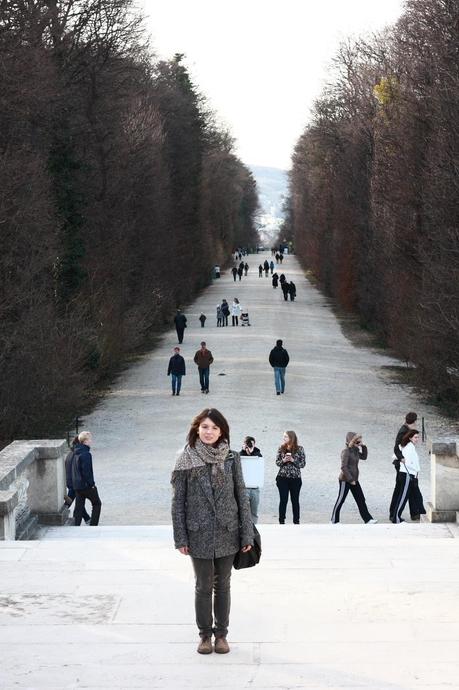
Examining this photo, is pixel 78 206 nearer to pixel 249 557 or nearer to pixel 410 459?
pixel 410 459

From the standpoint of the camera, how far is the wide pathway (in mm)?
20297

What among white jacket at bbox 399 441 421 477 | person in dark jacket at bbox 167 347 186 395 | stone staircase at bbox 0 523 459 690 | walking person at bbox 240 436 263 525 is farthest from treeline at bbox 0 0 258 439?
stone staircase at bbox 0 523 459 690

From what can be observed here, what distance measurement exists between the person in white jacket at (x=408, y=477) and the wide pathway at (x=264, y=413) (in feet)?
5.88

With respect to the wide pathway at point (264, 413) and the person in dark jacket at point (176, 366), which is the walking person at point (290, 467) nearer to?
the wide pathway at point (264, 413)

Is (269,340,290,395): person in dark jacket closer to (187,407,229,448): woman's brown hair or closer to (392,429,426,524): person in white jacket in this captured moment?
(392,429,426,524): person in white jacket

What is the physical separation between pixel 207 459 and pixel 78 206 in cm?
2949

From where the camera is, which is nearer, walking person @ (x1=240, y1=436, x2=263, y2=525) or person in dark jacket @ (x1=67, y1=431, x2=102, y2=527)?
walking person @ (x1=240, y1=436, x2=263, y2=525)

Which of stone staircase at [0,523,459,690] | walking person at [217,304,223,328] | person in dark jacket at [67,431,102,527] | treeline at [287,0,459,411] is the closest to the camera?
stone staircase at [0,523,459,690]

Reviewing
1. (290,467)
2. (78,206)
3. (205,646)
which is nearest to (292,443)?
(290,467)

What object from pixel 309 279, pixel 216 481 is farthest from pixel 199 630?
pixel 309 279

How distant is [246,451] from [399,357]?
2890 cm

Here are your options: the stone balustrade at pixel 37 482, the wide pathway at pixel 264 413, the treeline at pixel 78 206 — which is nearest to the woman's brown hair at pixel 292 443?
the wide pathway at pixel 264 413

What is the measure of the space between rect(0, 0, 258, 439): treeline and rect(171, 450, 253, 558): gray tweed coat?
17.6 meters

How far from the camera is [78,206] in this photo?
36406 millimetres
